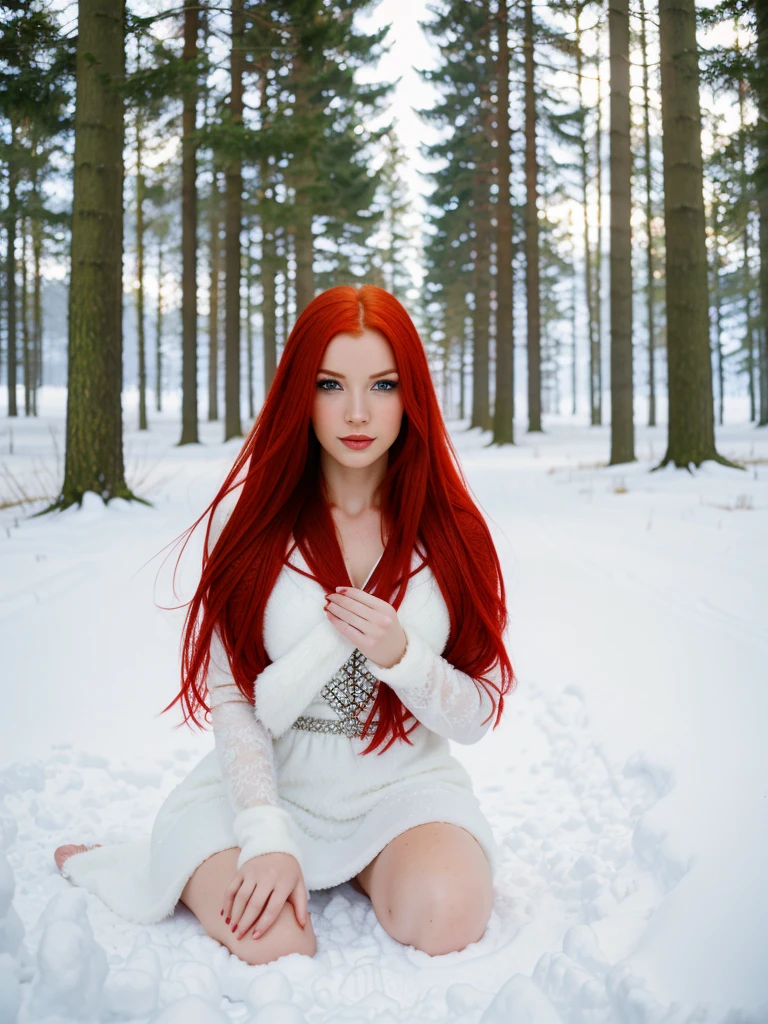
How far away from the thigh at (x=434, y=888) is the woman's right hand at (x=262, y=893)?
0.25 meters

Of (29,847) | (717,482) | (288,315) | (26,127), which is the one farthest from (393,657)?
(288,315)

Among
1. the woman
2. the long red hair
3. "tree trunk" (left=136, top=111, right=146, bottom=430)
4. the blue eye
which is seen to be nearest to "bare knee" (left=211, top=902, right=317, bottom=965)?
the woman

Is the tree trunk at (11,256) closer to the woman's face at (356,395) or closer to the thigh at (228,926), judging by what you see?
the woman's face at (356,395)

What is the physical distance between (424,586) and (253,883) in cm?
86

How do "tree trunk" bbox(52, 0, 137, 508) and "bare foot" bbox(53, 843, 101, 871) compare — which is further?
"tree trunk" bbox(52, 0, 137, 508)

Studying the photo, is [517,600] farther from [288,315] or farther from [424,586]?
[288,315]

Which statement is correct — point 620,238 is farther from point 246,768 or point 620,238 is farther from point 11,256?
point 11,256

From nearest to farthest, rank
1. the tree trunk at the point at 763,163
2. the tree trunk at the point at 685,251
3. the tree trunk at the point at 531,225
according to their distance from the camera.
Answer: the tree trunk at the point at 763,163 < the tree trunk at the point at 685,251 < the tree trunk at the point at 531,225

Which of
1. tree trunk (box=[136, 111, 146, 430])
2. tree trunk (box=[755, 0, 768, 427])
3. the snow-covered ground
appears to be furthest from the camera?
tree trunk (box=[136, 111, 146, 430])

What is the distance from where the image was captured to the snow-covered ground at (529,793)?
167 cm

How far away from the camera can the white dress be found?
2.10m

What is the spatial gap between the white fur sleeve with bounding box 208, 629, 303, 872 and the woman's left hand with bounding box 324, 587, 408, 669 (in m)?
0.40

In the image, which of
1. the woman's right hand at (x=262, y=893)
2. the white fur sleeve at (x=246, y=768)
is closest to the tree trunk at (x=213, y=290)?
the white fur sleeve at (x=246, y=768)

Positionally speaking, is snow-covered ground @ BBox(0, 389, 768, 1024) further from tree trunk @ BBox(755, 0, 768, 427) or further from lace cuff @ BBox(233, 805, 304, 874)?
tree trunk @ BBox(755, 0, 768, 427)
